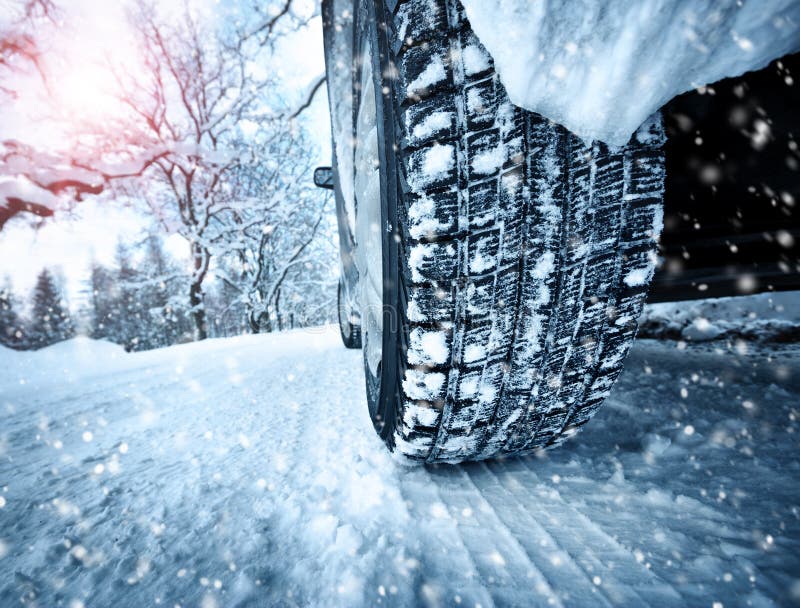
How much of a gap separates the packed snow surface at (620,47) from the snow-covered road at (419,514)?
0.68 m

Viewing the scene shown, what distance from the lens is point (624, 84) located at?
51 cm

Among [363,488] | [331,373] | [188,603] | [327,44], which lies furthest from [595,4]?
[331,373]

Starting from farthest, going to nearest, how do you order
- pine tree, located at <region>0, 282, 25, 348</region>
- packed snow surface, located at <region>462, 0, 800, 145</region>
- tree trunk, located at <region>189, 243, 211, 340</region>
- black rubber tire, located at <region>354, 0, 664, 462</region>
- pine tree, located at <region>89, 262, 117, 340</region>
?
pine tree, located at <region>89, 262, 117, 340</region>
pine tree, located at <region>0, 282, 25, 348</region>
tree trunk, located at <region>189, 243, 211, 340</region>
black rubber tire, located at <region>354, 0, 664, 462</region>
packed snow surface, located at <region>462, 0, 800, 145</region>

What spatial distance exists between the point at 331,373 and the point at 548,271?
166 centimetres

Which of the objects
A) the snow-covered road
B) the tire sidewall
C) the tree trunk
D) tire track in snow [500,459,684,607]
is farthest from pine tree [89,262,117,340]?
tire track in snow [500,459,684,607]

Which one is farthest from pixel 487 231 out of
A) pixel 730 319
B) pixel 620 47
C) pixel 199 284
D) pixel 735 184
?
pixel 199 284

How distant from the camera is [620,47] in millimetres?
490

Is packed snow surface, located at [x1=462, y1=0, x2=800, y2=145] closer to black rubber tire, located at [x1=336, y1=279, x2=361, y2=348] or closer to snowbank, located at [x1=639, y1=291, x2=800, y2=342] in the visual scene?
snowbank, located at [x1=639, y1=291, x2=800, y2=342]

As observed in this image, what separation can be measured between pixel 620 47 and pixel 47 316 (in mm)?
37550

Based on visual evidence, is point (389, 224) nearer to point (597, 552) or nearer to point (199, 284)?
point (597, 552)

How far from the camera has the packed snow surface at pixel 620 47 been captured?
0.47m

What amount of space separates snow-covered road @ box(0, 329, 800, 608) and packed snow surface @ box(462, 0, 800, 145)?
68cm

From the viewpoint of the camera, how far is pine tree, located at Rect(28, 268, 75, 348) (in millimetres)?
25500

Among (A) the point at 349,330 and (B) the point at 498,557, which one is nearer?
(B) the point at 498,557
